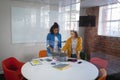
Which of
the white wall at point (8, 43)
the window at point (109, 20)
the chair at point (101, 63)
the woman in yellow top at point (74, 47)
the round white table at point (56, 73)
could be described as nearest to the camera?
the round white table at point (56, 73)

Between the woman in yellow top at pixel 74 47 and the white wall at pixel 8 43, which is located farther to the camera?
the white wall at pixel 8 43

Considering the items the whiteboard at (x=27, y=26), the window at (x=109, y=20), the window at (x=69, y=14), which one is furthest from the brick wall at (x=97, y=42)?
the whiteboard at (x=27, y=26)

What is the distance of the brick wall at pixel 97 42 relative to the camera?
13.4 ft

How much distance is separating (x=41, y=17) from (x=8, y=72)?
2386 millimetres

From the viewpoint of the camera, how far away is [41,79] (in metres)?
1.97

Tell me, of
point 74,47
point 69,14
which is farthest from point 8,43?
point 69,14

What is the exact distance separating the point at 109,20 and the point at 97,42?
2.72ft

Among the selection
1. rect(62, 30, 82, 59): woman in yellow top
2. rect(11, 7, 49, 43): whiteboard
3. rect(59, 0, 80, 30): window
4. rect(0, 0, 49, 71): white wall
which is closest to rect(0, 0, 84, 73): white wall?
rect(0, 0, 49, 71): white wall

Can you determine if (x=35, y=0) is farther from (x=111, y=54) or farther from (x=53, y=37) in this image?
(x=111, y=54)

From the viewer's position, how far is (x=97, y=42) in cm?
471

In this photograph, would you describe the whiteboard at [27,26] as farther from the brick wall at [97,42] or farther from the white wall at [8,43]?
the brick wall at [97,42]

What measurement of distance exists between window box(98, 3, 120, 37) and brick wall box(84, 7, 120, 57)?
0.15 metres

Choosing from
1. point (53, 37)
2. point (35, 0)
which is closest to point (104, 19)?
point (53, 37)

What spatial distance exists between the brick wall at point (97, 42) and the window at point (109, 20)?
145 millimetres
